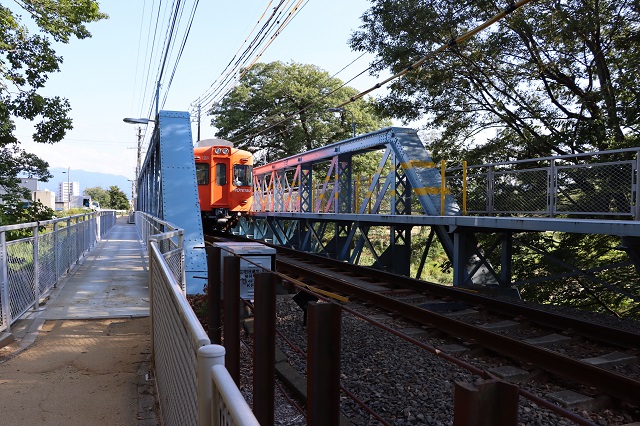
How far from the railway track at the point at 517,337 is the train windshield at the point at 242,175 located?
1275cm

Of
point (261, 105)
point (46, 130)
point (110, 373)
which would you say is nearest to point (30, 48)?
point (46, 130)

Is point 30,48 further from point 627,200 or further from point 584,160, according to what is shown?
point 584,160

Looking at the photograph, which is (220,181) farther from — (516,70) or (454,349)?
(454,349)

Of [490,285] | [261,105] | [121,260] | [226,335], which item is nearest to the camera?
[226,335]

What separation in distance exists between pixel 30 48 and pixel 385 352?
13.6 metres

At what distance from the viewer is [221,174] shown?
2188 cm

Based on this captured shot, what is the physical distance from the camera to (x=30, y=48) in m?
13.9

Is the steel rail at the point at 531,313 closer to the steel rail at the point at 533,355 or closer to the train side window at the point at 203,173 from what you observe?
the steel rail at the point at 533,355

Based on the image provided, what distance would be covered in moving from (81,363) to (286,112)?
34.5 m

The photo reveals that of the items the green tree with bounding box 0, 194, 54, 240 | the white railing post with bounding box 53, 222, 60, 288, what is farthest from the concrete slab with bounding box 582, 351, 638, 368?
the green tree with bounding box 0, 194, 54, 240

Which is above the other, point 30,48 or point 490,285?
point 30,48

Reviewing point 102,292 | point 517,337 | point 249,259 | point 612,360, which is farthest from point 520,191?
point 102,292

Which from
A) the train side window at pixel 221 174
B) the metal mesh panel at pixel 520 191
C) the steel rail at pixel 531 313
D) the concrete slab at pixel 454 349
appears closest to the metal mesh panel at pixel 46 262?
the concrete slab at pixel 454 349

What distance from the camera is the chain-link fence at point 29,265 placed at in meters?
5.88
